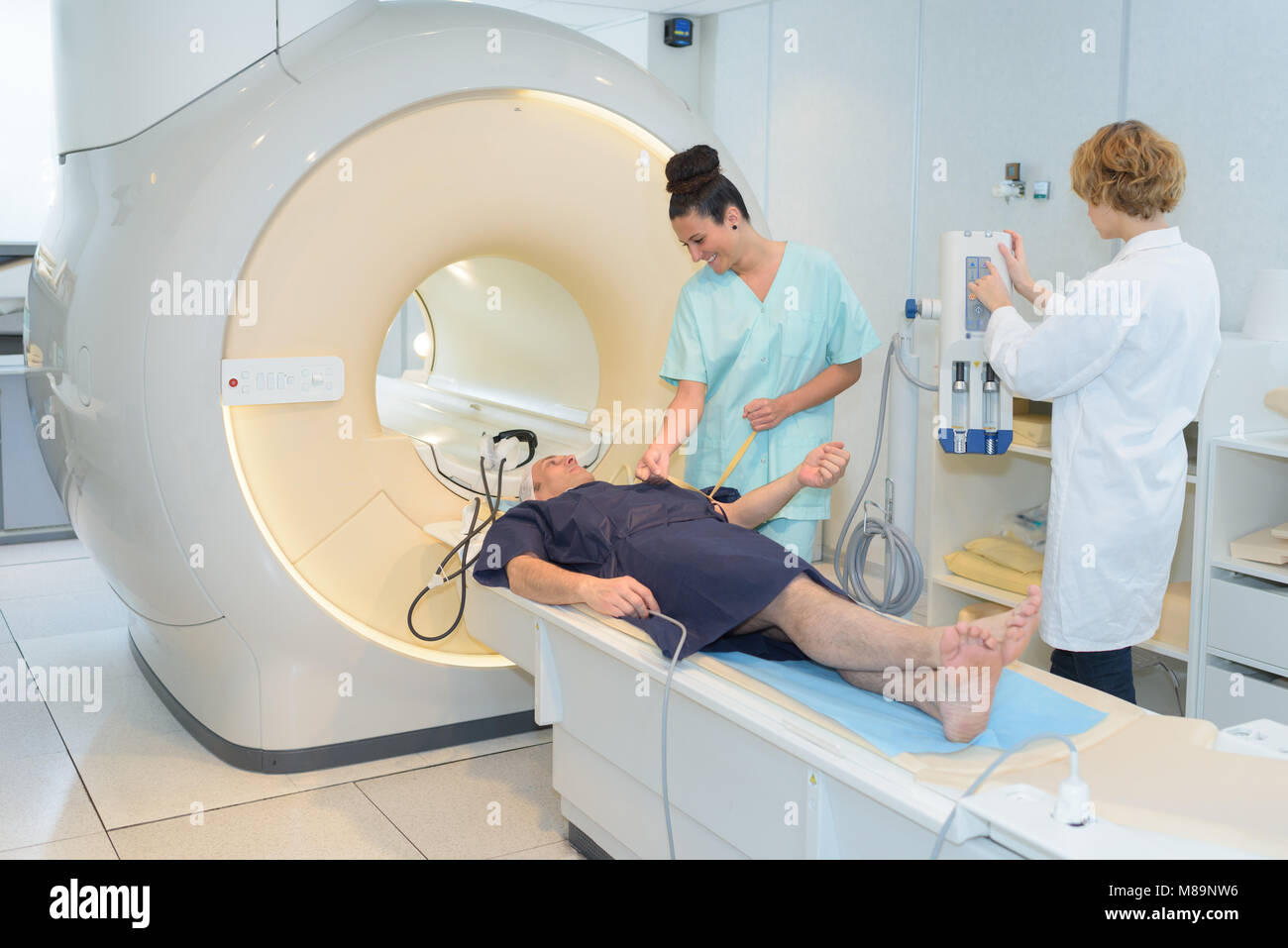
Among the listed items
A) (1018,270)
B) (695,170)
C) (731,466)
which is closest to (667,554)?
(731,466)

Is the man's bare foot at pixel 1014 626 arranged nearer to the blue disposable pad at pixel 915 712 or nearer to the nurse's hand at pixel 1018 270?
the blue disposable pad at pixel 915 712

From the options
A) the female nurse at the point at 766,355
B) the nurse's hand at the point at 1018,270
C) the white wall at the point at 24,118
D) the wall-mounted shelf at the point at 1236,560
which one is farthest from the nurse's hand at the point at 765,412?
the white wall at the point at 24,118

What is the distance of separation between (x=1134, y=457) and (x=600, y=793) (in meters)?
1.11

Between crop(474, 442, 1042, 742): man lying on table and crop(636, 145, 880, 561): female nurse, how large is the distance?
0.60 ft

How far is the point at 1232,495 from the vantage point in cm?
245

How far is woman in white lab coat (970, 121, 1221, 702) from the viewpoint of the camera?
80.5 inches

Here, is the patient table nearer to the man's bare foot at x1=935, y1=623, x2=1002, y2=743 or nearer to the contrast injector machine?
the man's bare foot at x1=935, y1=623, x2=1002, y2=743

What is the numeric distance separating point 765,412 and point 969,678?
0.96m

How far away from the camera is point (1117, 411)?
212 cm

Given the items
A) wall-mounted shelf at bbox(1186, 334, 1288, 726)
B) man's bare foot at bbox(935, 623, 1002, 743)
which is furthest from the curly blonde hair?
man's bare foot at bbox(935, 623, 1002, 743)
